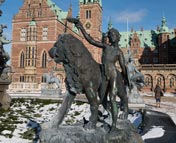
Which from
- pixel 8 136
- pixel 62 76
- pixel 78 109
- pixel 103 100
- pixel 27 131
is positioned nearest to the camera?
pixel 103 100

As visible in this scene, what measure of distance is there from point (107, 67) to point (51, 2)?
167 feet

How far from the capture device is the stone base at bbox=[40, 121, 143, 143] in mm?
4723

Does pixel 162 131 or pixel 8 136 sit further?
pixel 162 131

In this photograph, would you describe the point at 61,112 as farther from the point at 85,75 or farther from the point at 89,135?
the point at 85,75

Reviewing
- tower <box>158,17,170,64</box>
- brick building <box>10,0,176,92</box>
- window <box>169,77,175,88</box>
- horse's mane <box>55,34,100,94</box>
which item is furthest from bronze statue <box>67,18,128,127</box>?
tower <box>158,17,170,64</box>

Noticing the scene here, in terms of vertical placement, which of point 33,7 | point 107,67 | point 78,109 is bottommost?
point 78,109

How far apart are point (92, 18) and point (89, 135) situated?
190 ft

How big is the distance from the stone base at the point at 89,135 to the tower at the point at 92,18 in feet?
176

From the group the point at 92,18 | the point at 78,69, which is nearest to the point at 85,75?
the point at 78,69

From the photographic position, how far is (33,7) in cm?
4994

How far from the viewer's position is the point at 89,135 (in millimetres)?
4777

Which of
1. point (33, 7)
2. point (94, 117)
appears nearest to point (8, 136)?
point (94, 117)

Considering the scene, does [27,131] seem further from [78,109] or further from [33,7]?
[33,7]

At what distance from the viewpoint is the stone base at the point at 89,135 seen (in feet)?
15.5
